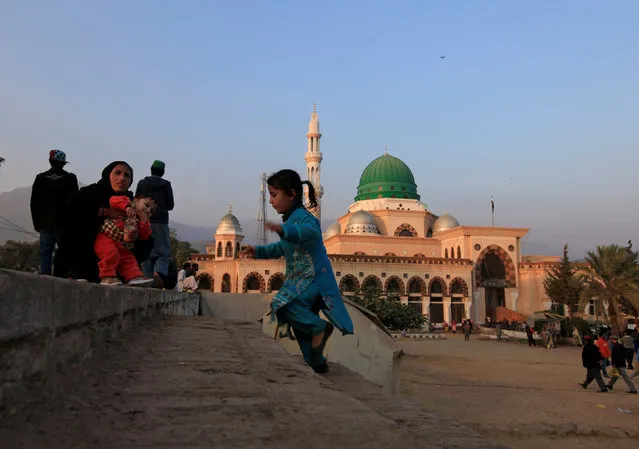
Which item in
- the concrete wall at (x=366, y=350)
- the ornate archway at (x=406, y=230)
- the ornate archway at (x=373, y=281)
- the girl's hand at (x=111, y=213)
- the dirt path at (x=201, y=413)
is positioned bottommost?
the concrete wall at (x=366, y=350)

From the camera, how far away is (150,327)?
3.55 metres

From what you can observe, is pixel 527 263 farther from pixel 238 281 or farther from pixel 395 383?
pixel 395 383

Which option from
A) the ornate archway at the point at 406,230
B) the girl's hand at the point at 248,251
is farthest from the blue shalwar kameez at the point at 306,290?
the ornate archway at the point at 406,230

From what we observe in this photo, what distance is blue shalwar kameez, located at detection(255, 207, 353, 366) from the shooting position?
337cm

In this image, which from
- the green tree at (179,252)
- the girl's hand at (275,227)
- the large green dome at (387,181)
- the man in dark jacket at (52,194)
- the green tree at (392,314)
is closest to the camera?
the girl's hand at (275,227)

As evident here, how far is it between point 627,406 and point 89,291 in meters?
10.2

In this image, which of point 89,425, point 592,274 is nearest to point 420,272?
point 592,274

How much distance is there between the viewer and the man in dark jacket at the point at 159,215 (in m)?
6.43

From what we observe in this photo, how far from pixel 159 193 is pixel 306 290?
3839 millimetres

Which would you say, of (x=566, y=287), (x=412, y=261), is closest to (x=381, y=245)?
(x=412, y=261)

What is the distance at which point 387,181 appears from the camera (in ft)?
150

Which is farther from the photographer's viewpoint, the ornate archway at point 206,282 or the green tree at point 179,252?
the green tree at point 179,252

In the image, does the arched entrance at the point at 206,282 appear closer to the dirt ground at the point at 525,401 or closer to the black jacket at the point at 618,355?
the dirt ground at the point at 525,401

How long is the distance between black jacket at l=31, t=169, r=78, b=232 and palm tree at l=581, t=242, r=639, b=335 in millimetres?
25175
